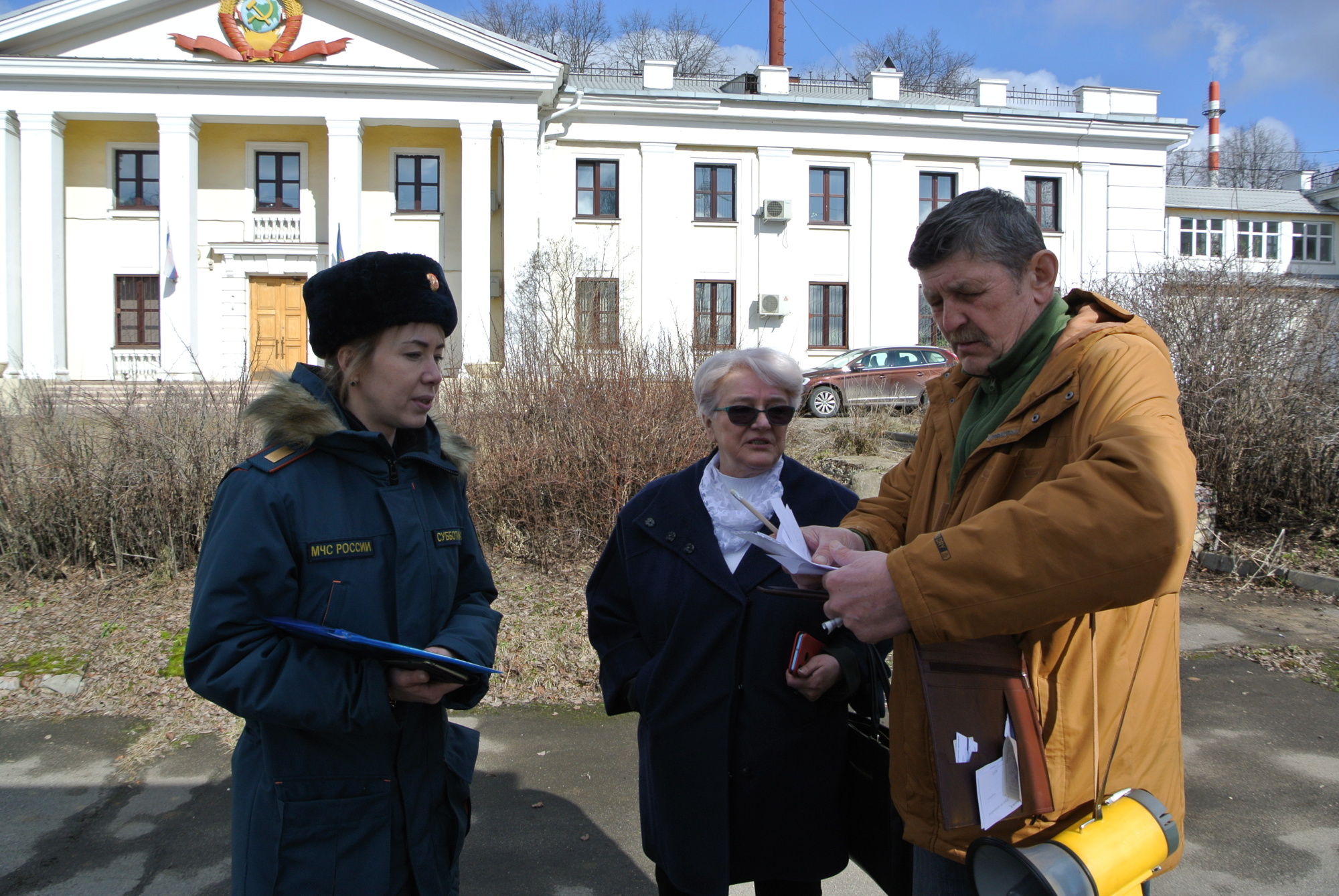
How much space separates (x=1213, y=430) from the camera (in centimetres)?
839

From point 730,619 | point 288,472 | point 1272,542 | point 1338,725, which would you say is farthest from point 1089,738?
point 1272,542

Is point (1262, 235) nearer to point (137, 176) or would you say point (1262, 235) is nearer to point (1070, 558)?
point (137, 176)

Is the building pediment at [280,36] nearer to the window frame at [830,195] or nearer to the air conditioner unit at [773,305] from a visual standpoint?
Answer: the air conditioner unit at [773,305]

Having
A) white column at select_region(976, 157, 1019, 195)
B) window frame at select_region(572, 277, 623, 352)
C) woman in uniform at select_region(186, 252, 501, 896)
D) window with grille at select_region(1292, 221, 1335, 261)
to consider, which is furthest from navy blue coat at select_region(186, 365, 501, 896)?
window with grille at select_region(1292, 221, 1335, 261)

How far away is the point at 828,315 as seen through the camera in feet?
93.1

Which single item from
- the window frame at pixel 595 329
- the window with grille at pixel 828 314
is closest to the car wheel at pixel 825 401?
the window frame at pixel 595 329

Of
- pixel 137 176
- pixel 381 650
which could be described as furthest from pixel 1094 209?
pixel 381 650

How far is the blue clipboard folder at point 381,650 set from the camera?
181 centimetres

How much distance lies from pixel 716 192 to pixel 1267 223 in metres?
32.3

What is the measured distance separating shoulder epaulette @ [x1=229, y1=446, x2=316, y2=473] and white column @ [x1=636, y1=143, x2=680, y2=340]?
25.3 m

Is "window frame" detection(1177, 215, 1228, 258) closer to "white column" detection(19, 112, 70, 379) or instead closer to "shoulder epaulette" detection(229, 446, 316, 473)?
"white column" detection(19, 112, 70, 379)

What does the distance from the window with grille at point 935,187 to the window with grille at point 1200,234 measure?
60.4 ft

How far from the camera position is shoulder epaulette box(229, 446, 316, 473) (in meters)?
1.94

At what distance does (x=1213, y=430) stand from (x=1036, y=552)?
850 centimetres
